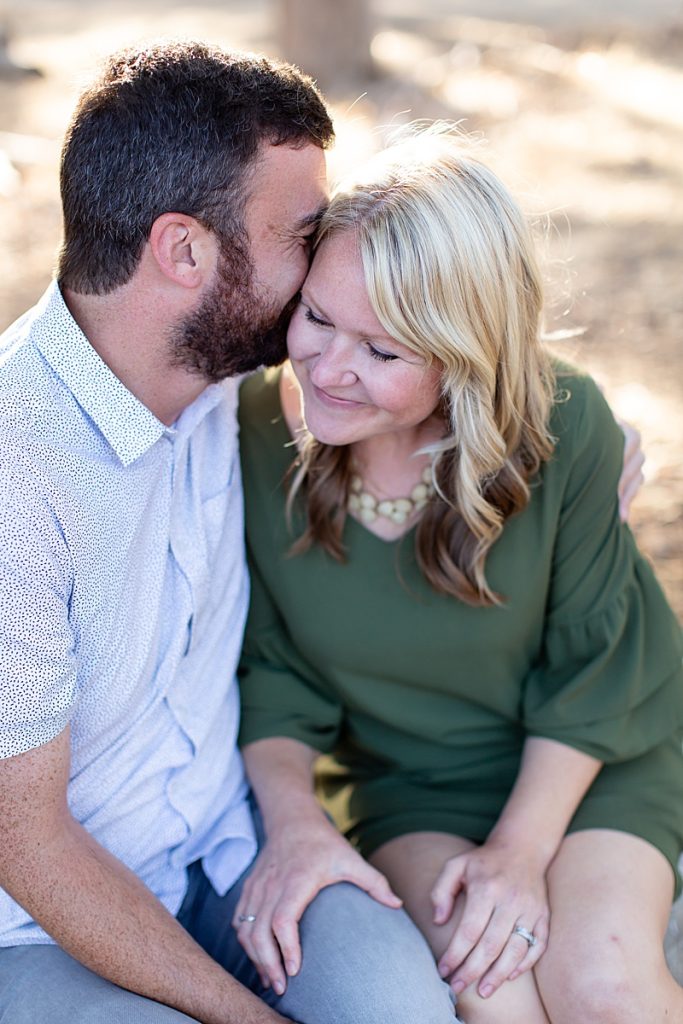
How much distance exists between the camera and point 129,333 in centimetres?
222

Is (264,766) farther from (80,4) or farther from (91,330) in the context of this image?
(80,4)

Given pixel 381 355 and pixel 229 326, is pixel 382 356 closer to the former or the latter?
pixel 381 355

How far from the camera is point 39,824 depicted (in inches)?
78.7

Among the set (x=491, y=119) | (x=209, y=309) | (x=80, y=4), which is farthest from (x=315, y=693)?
(x=80, y=4)

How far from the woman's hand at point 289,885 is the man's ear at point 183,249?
1.10 metres

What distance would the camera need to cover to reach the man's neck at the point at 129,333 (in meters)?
2.21

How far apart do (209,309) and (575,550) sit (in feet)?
3.01

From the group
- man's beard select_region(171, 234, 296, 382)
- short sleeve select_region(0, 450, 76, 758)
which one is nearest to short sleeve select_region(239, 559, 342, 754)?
man's beard select_region(171, 234, 296, 382)

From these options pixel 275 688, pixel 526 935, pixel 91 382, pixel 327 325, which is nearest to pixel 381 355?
pixel 327 325

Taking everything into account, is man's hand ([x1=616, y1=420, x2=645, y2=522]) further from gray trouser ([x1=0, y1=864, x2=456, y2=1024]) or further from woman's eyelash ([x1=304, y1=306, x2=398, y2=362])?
gray trouser ([x1=0, y1=864, x2=456, y2=1024])

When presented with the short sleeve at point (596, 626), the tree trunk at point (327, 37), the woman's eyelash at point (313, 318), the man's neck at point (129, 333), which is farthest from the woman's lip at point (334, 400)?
the tree trunk at point (327, 37)

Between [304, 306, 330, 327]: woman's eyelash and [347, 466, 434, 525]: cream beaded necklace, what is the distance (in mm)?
398

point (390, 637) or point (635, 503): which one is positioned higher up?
point (390, 637)

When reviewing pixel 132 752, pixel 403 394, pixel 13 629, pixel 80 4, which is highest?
pixel 403 394
